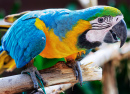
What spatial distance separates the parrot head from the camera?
108cm

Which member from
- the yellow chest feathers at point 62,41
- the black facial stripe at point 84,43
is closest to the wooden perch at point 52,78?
the yellow chest feathers at point 62,41

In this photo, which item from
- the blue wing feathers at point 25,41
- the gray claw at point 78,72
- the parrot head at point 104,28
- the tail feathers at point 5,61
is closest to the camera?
the parrot head at point 104,28

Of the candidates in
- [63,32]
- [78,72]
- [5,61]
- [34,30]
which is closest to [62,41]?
[63,32]

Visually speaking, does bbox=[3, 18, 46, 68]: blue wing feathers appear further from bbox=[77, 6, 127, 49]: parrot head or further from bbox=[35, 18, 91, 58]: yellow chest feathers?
bbox=[77, 6, 127, 49]: parrot head

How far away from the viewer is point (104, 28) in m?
1.12

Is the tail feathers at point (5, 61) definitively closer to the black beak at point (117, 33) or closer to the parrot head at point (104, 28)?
the parrot head at point (104, 28)

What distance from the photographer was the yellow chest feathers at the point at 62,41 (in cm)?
114

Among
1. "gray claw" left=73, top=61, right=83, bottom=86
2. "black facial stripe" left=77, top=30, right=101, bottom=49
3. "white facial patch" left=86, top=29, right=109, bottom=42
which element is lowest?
"gray claw" left=73, top=61, right=83, bottom=86

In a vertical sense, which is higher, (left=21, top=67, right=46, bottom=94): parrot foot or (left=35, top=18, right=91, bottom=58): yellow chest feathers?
(left=35, top=18, right=91, bottom=58): yellow chest feathers

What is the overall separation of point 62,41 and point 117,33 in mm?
313

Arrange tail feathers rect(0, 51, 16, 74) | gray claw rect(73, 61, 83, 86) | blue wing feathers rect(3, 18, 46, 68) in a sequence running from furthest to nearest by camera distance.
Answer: tail feathers rect(0, 51, 16, 74), gray claw rect(73, 61, 83, 86), blue wing feathers rect(3, 18, 46, 68)

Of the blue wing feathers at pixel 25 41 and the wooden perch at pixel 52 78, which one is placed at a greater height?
the blue wing feathers at pixel 25 41

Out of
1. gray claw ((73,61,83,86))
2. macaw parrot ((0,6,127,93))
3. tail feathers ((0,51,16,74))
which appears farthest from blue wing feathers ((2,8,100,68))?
gray claw ((73,61,83,86))

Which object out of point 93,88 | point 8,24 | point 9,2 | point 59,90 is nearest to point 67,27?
point 59,90
